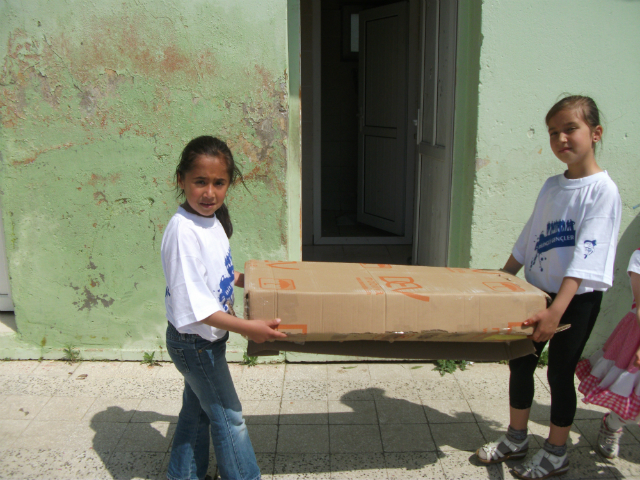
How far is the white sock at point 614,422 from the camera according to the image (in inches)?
97.8

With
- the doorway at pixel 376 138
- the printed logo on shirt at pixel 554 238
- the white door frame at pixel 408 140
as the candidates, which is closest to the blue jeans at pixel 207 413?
the printed logo on shirt at pixel 554 238

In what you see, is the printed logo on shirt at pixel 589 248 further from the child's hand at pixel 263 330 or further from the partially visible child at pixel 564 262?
the child's hand at pixel 263 330

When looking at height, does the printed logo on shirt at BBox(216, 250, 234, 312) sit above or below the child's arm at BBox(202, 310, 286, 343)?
above

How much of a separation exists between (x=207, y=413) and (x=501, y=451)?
1.35 m

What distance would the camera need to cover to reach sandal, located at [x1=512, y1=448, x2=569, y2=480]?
7.76ft

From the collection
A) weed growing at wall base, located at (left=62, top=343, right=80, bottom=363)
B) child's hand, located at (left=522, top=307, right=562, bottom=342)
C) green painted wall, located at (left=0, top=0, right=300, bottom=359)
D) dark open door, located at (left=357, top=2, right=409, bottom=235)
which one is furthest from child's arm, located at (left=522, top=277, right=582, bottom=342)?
dark open door, located at (left=357, top=2, right=409, bottom=235)

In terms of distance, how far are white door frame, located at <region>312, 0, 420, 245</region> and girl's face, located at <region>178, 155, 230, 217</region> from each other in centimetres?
368

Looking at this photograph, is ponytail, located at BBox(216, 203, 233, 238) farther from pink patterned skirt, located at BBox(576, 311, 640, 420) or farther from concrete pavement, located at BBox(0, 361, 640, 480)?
pink patterned skirt, located at BBox(576, 311, 640, 420)

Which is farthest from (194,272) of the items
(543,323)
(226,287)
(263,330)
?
(543,323)

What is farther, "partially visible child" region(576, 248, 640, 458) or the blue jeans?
"partially visible child" region(576, 248, 640, 458)

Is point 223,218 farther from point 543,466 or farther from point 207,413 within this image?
point 543,466

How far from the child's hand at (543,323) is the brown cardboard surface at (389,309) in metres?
0.02

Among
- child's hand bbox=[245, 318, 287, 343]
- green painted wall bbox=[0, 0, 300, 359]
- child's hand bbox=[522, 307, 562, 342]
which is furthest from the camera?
green painted wall bbox=[0, 0, 300, 359]

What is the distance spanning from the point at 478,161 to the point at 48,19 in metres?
2.53
